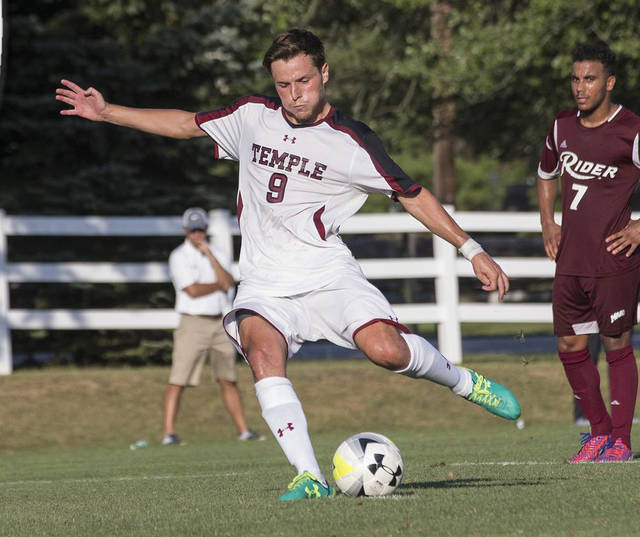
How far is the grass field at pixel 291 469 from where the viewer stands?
19.3ft

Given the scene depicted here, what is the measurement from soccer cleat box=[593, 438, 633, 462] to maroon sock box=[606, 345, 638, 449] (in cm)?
9

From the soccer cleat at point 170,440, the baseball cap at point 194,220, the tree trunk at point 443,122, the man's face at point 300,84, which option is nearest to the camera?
the man's face at point 300,84

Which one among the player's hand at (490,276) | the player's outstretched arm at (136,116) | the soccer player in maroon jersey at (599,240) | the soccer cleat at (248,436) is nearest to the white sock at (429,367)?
the player's hand at (490,276)

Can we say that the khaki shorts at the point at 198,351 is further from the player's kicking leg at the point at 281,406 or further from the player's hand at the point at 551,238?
the player's kicking leg at the point at 281,406

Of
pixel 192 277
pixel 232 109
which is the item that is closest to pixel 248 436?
pixel 192 277

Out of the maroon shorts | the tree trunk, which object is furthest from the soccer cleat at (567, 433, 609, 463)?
the tree trunk

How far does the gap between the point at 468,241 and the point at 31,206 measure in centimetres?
1312

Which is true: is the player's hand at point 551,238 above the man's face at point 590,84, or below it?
below

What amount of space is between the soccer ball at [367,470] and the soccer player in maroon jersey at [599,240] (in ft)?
7.50

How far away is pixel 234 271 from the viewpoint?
53.2 ft

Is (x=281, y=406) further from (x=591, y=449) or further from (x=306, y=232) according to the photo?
(x=591, y=449)

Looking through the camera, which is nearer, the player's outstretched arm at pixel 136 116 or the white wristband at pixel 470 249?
the white wristband at pixel 470 249

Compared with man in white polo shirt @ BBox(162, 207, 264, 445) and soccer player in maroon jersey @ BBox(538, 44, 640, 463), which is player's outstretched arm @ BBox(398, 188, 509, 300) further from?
man in white polo shirt @ BBox(162, 207, 264, 445)

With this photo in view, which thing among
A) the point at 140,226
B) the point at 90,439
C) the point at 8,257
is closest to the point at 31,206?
the point at 8,257
